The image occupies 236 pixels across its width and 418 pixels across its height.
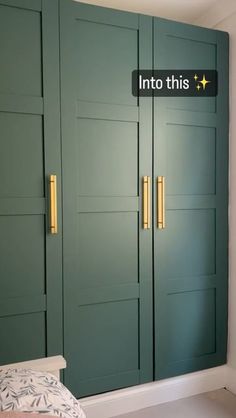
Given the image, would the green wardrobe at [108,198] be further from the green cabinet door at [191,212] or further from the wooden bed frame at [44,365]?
the wooden bed frame at [44,365]

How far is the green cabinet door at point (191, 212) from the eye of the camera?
2.12 m

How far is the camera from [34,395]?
3.33 ft

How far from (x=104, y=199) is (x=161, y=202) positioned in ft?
1.08

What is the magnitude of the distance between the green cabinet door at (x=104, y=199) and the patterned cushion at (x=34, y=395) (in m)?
0.77

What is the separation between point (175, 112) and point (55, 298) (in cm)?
119

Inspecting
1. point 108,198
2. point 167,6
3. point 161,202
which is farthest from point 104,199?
point 167,6

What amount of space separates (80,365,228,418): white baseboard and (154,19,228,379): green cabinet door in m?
0.06

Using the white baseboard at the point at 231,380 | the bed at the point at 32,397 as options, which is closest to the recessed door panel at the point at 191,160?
the white baseboard at the point at 231,380

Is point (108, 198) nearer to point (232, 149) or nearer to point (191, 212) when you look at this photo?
point (191, 212)

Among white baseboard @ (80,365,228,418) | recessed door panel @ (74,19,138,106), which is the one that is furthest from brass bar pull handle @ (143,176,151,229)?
white baseboard @ (80,365,228,418)

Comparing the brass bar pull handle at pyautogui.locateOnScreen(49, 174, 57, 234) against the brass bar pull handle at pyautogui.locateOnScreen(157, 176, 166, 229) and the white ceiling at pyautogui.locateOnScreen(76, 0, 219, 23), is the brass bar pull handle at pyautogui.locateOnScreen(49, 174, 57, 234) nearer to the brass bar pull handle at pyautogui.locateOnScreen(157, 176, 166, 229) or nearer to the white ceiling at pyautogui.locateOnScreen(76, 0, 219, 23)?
the brass bar pull handle at pyautogui.locateOnScreen(157, 176, 166, 229)

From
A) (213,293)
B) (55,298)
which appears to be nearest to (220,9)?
(213,293)

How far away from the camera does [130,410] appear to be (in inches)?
81.4

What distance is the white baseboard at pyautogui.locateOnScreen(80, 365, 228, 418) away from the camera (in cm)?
199
